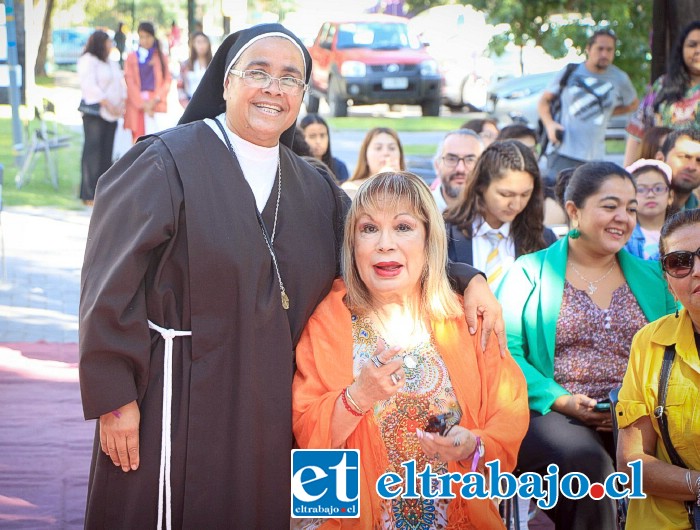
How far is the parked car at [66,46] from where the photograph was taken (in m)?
26.9

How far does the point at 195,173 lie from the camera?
3123 millimetres

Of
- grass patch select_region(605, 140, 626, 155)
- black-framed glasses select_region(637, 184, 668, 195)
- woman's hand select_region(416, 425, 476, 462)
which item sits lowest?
woman's hand select_region(416, 425, 476, 462)

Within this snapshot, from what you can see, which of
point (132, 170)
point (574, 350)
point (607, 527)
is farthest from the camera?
point (574, 350)

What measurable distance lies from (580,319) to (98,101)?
9.22 m

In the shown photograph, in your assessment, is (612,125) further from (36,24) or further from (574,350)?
(574,350)

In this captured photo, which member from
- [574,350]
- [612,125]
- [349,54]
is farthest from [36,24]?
[574,350]

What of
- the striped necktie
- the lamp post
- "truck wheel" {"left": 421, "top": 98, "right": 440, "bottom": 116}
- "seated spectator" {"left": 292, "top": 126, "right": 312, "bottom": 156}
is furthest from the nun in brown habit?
"truck wheel" {"left": 421, "top": 98, "right": 440, "bottom": 116}

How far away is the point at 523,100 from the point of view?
1634 cm

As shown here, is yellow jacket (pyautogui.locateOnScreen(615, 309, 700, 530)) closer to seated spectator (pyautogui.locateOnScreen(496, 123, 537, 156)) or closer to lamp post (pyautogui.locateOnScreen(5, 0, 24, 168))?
seated spectator (pyautogui.locateOnScreen(496, 123, 537, 156))

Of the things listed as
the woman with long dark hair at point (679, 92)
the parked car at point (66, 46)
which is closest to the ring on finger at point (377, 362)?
the woman with long dark hair at point (679, 92)

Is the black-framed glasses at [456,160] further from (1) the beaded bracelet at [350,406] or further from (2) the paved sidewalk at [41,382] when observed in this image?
(1) the beaded bracelet at [350,406]

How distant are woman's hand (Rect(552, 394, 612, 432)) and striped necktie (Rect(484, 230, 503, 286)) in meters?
1.09

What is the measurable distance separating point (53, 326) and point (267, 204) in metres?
5.25

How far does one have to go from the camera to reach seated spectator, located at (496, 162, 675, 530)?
12.8ft
